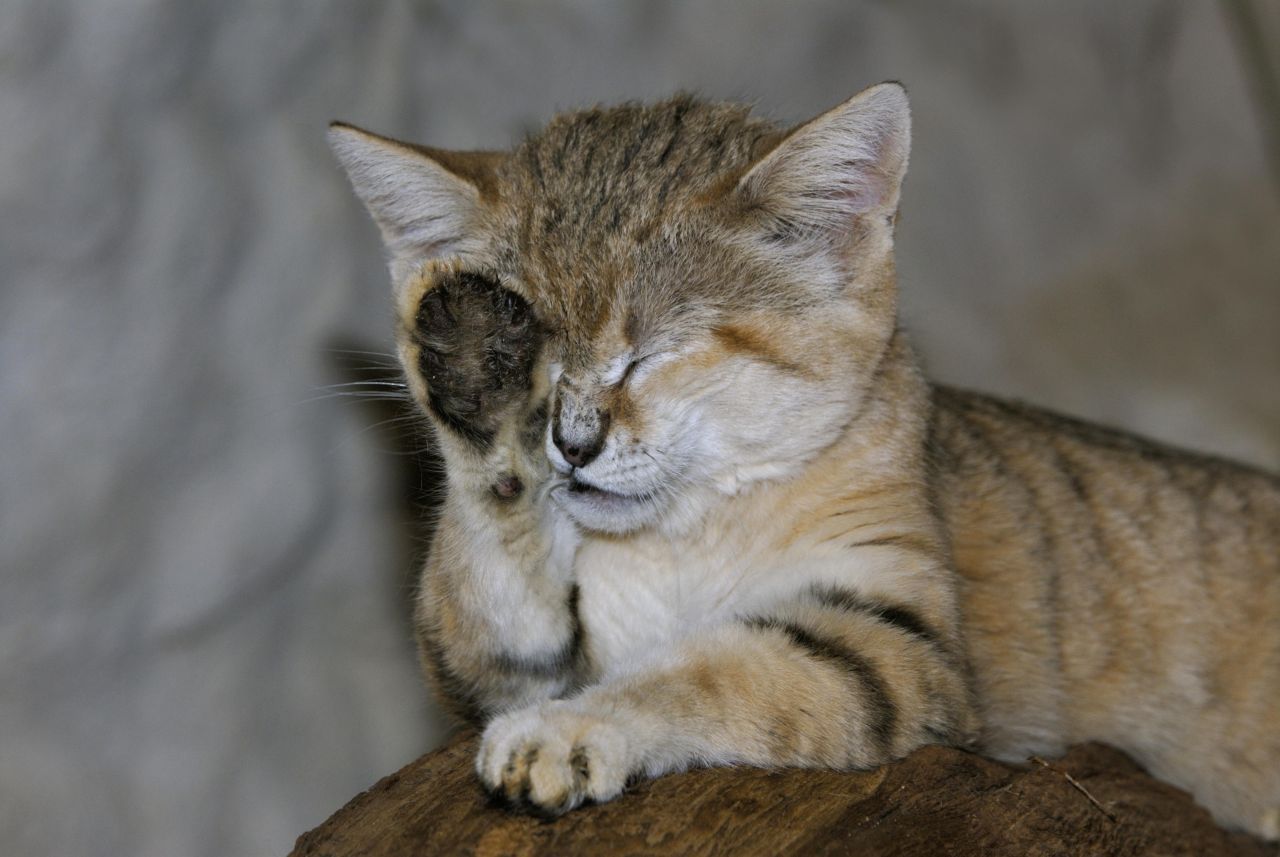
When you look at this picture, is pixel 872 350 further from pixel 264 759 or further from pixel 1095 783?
pixel 264 759

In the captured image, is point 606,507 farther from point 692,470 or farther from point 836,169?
point 836,169

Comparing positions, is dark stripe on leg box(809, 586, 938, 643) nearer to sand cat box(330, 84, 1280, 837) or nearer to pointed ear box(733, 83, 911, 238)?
sand cat box(330, 84, 1280, 837)

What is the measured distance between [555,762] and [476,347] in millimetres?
619

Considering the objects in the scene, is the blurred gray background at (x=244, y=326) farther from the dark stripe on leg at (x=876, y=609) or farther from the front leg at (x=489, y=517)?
the dark stripe on leg at (x=876, y=609)

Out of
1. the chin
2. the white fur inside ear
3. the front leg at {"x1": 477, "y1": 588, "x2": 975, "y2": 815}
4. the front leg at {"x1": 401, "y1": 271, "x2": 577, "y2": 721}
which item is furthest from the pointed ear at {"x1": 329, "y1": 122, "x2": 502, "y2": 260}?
the front leg at {"x1": 477, "y1": 588, "x2": 975, "y2": 815}

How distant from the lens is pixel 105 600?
3.03 meters

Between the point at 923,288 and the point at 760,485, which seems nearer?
the point at 760,485

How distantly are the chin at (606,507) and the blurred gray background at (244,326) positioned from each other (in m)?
1.26

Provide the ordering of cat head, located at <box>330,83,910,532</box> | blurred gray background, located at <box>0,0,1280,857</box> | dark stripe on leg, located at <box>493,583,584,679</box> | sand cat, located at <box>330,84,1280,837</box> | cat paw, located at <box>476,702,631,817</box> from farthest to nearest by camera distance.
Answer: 1. blurred gray background, located at <box>0,0,1280,857</box>
2. dark stripe on leg, located at <box>493,583,584,679</box>
3. cat head, located at <box>330,83,910,532</box>
4. sand cat, located at <box>330,84,1280,837</box>
5. cat paw, located at <box>476,702,631,817</box>

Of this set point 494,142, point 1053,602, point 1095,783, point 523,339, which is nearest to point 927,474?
point 1053,602

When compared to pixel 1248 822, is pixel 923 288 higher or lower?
higher

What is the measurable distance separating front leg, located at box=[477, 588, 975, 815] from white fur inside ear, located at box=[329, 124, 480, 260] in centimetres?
90

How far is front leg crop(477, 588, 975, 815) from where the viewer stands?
180cm

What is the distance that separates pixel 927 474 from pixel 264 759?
1997 mm
